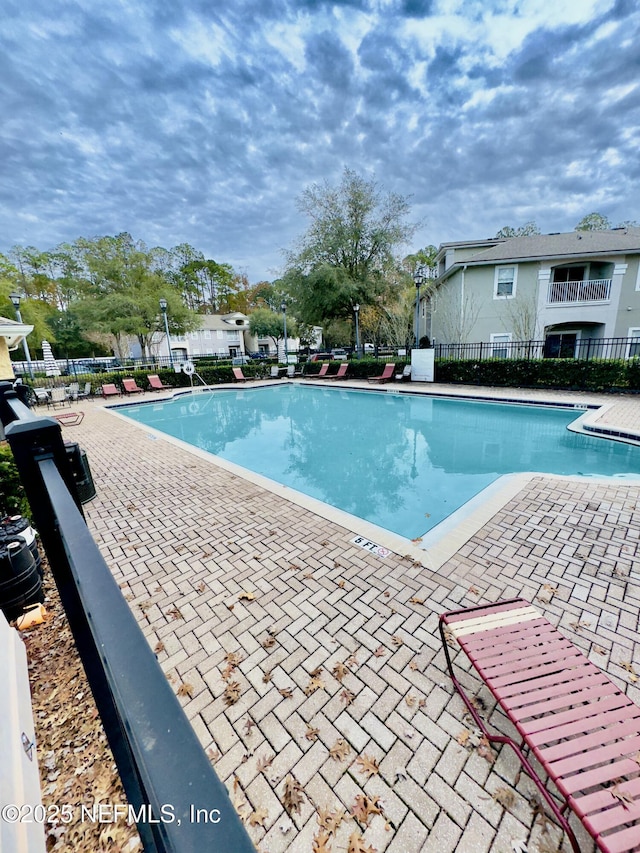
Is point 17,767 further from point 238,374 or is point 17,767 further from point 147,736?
point 238,374

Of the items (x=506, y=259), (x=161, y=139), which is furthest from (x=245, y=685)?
(x=161, y=139)

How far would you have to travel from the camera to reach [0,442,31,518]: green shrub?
3.71 metres

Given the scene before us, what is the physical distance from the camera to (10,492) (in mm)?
3775

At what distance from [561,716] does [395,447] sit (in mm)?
7130

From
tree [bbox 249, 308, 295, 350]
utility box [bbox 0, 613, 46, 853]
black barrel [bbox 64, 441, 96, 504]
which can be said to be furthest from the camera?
tree [bbox 249, 308, 295, 350]

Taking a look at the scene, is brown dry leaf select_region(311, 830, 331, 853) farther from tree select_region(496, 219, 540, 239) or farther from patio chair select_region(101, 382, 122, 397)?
tree select_region(496, 219, 540, 239)

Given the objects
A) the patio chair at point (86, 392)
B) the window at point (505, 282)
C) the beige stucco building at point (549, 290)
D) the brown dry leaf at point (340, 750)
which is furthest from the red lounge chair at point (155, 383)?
the brown dry leaf at point (340, 750)

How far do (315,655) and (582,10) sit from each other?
14815mm

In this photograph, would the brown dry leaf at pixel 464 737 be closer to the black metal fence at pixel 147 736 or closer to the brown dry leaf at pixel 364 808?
the brown dry leaf at pixel 364 808

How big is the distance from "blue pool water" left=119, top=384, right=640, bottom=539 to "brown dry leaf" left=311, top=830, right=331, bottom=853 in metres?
3.44

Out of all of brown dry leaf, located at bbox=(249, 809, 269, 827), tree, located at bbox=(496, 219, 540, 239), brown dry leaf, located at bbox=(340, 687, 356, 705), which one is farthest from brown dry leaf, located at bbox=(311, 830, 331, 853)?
tree, located at bbox=(496, 219, 540, 239)

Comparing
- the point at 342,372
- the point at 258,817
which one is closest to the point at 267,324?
the point at 342,372

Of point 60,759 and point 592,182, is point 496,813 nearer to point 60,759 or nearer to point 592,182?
point 60,759

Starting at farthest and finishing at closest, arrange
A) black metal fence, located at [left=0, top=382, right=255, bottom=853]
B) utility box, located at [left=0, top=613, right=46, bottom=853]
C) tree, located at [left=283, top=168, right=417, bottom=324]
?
tree, located at [left=283, top=168, right=417, bottom=324], utility box, located at [left=0, top=613, right=46, bottom=853], black metal fence, located at [left=0, top=382, right=255, bottom=853]
